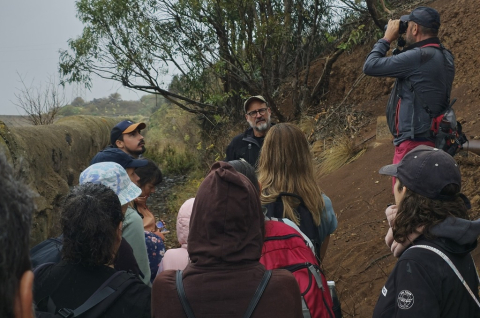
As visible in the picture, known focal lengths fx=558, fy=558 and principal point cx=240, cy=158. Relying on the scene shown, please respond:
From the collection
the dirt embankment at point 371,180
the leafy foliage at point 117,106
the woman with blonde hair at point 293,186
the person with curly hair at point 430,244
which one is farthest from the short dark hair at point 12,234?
the leafy foliage at point 117,106

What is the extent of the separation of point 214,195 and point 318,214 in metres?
1.43

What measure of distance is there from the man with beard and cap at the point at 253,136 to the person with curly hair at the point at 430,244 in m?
3.23

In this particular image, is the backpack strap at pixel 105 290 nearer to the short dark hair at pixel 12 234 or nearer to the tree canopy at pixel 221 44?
the short dark hair at pixel 12 234

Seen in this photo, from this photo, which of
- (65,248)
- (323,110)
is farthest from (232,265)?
(323,110)

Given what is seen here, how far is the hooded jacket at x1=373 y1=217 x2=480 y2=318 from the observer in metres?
2.22

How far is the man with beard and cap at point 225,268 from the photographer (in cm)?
216

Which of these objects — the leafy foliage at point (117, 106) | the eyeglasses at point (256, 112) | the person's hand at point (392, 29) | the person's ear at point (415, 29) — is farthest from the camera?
the leafy foliage at point (117, 106)

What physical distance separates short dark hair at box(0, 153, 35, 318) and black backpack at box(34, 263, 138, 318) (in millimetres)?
1218

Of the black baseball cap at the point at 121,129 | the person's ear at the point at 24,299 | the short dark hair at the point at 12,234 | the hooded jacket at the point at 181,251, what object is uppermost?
the short dark hair at the point at 12,234

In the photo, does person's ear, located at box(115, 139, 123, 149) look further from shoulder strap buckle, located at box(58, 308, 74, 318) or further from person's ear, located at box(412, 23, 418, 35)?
shoulder strap buckle, located at box(58, 308, 74, 318)

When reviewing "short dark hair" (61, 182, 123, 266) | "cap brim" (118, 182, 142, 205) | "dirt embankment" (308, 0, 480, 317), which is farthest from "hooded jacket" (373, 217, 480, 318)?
"dirt embankment" (308, 0, 480, 317)

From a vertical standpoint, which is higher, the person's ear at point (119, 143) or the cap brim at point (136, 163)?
the person's ear at point (119, 143)

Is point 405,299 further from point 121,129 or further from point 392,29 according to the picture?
point 121,129

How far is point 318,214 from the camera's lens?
352 cm
